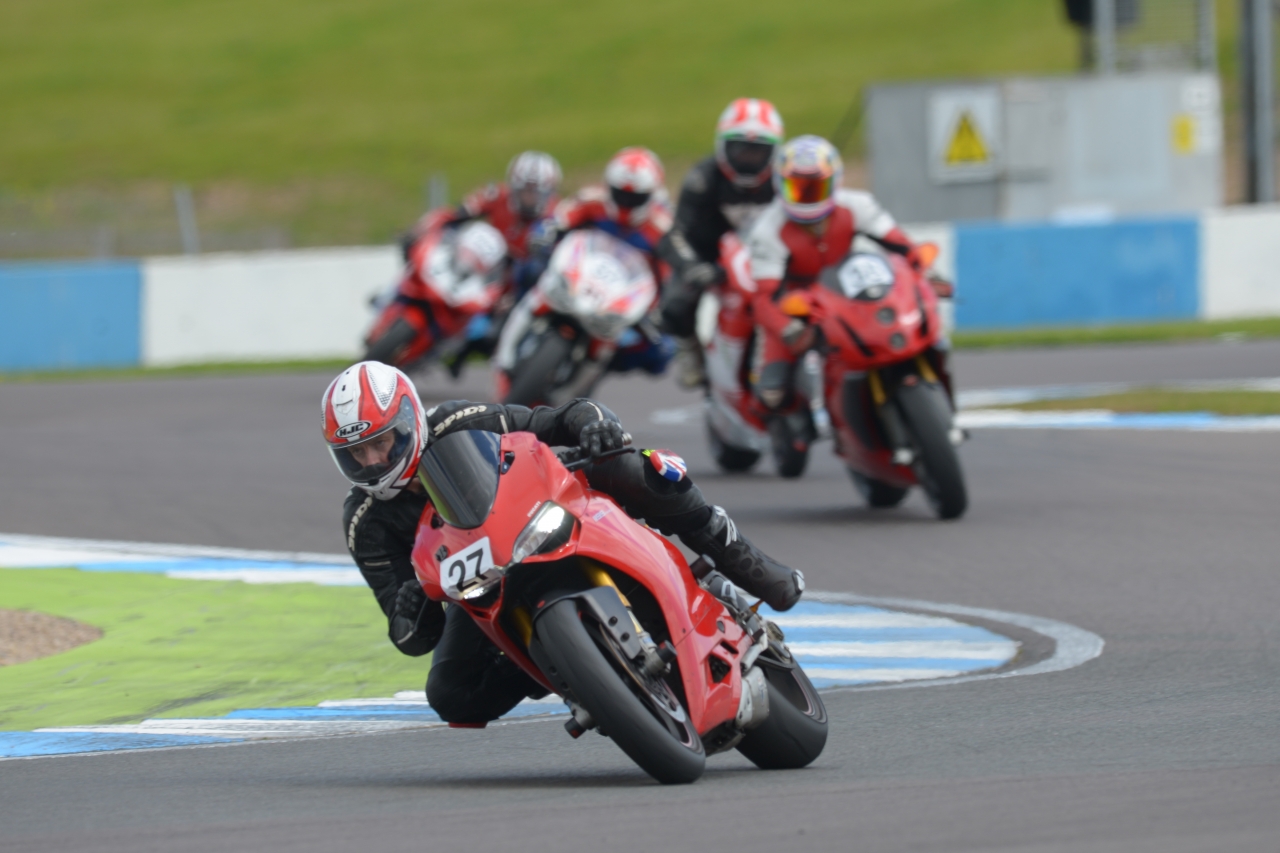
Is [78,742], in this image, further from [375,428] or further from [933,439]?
[933,439]

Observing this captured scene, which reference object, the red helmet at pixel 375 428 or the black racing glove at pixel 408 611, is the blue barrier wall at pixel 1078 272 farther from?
the red helmet at pixel 375 428

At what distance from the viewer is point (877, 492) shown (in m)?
10.0

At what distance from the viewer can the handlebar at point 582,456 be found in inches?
200

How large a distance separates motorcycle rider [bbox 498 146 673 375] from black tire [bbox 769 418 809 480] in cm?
151

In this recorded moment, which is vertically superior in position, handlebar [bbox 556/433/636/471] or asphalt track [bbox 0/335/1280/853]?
handlebar [bbox 556/433/636/471]

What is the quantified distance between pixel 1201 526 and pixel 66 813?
18.7 feet

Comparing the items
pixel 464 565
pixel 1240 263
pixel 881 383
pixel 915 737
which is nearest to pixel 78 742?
pixel 464 565

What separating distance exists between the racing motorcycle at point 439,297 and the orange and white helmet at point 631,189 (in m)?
2.50

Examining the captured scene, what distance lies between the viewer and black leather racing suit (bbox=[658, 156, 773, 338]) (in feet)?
37.8

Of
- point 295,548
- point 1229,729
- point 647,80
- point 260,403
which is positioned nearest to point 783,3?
point 647,80

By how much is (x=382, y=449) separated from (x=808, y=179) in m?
5.19

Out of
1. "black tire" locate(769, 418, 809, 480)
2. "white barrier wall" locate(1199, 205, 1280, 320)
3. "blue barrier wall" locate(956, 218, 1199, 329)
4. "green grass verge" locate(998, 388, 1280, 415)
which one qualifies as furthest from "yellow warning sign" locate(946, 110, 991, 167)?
"black tire" locate(769, 418, 809, 480)

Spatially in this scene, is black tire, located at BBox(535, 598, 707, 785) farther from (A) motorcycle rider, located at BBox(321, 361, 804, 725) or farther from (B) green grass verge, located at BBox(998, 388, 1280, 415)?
(B) green grass verge, located at BBox(998, 388, 1280, 415)

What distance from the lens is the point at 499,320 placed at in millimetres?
14531
